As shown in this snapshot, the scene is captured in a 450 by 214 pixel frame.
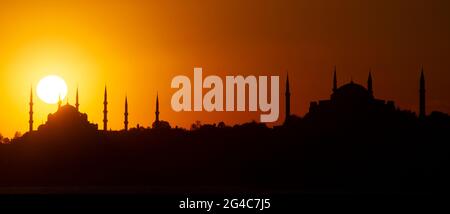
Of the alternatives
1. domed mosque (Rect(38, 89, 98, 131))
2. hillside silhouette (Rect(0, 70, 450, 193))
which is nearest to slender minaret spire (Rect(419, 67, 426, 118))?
hillside silhouette (Rect(0, 70, 450, 193))

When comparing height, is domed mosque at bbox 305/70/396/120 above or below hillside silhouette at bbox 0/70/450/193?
above

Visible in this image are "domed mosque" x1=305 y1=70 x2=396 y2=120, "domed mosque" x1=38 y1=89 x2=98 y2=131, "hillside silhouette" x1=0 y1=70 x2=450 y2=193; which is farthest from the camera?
"domed mosque" x1=38 y1=89 x2=98 y2=131

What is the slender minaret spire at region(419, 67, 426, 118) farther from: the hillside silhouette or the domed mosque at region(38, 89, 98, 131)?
the domed mosque at region(38, 89, 98, 131)

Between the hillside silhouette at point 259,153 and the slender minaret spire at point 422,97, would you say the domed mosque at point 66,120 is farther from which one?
the slender minaret spire at point 422,97

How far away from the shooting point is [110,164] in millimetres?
138125

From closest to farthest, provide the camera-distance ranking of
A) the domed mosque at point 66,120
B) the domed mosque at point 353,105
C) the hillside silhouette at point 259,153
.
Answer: the hillside silhouette at point 259,153, the domed mosque at point 353,105, the domed mosque at point 66,120

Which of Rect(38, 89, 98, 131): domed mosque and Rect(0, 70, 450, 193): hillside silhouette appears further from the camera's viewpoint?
Rect(38, 89, 98, 131): domed mosque

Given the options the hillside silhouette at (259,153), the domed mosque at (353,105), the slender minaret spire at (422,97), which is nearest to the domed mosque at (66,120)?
the hillside silhouette at (259,153)

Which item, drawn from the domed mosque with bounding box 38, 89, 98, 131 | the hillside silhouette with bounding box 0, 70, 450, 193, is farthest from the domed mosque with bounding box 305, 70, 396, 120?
the domed mosque with bounding box 38, 89, 98, 131

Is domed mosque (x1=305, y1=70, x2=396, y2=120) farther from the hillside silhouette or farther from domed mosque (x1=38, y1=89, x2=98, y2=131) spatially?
domed mosque (x1=38, y1=89, x2=98, y2=131)

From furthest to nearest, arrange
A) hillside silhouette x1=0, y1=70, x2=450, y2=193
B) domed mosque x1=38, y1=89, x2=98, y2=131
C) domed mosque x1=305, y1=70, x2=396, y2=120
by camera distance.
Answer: domed mosque x1=38, y1=89, x2=98, y2=131 < domed mosque x1=305, y1=70, x2=396, y2=120 < hillside silhouette x1=0, y1=70, x2=450, y2=193
